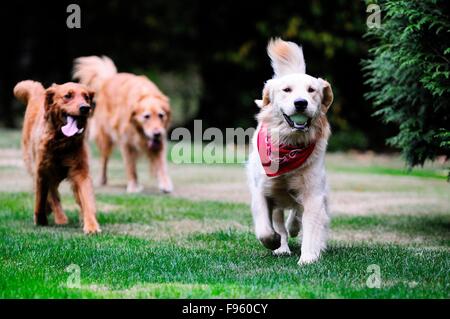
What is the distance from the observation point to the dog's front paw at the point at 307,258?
6.10m

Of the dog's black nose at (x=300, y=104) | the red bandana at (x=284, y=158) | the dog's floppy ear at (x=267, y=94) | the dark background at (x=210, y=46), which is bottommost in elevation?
the red bandana at (x=284, y=158)

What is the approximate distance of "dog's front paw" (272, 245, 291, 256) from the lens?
21.9ft

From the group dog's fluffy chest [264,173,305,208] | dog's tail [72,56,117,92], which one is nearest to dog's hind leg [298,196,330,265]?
dog's fluffy chest [264,173,305,208]

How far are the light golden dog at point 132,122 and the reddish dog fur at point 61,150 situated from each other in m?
3.19

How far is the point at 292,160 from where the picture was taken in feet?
21.3

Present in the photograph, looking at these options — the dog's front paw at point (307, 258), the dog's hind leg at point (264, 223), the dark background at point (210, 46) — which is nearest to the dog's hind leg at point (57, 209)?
the dog's hind leg at point (264, 223)

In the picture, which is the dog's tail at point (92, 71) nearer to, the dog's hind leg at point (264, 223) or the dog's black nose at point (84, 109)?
the dog's black nose at point (84, 109)

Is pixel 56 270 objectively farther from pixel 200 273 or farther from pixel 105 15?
pixel 105 15

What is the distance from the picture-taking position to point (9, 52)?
25.6 m

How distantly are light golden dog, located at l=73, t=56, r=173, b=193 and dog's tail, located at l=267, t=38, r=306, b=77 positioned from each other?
190 inches

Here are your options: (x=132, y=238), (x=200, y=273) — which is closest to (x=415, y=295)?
(x=200, y=273)

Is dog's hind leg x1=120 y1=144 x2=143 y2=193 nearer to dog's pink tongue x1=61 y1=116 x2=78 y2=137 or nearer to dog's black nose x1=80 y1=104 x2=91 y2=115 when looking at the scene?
dog's pink tongue x1=61 y1=116 x2=78 y2=137

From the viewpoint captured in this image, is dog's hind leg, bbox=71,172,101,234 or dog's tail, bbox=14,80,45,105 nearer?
dog's hind leg, bbox=71,172,101,234

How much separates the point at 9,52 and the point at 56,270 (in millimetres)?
21023
